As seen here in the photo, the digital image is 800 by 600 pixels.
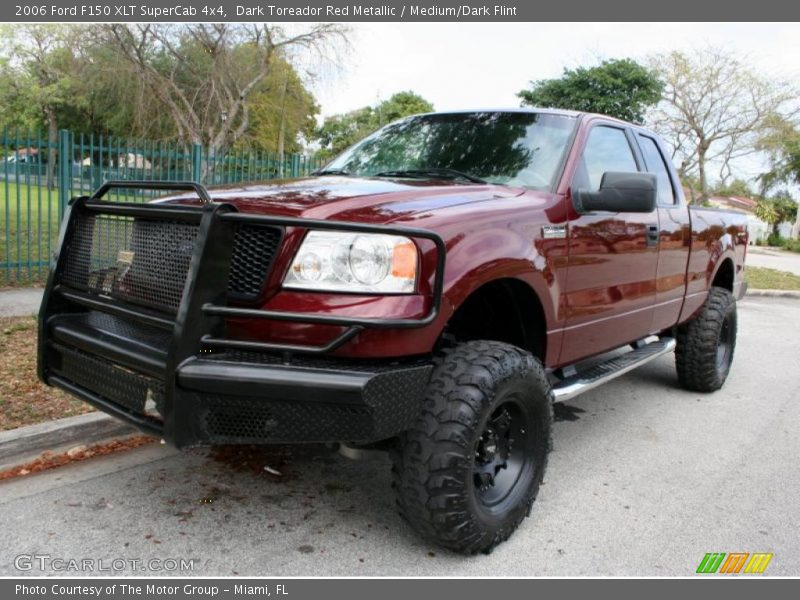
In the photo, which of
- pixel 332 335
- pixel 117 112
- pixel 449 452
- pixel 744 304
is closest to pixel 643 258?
pixel 449 452

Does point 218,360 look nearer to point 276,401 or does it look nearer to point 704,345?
point 276,401

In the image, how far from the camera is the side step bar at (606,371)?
3652 mm

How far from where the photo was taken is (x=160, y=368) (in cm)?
241

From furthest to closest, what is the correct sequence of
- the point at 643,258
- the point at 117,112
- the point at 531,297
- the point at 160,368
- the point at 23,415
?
the point at 117,112
the point at 643,258
the point at 23,415
the point at 531,297
the point at 160,368

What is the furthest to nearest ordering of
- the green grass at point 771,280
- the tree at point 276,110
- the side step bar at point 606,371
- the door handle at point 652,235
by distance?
the tree at point 276,110 → the green grass at point 771,280 → the door handle at point 652,235 → the side step bar at point 606,371

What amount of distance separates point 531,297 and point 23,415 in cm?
295

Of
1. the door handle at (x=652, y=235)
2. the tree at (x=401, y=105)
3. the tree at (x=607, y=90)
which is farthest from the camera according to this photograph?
the tree at (x=401, y=105)

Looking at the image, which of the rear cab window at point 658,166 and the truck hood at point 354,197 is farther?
the rear cab window at point 658,166

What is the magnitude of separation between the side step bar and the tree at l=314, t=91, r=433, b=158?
4690 centimetres

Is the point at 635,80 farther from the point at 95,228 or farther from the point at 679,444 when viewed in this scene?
the point at 95,228

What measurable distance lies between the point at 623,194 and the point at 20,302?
626cm

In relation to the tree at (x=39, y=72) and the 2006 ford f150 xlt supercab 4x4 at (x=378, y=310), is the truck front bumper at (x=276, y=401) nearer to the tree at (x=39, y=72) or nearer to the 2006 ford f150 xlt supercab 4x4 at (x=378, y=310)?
the 2006 ford f150 xlt supercab 4x4 at (x=378, y=310)

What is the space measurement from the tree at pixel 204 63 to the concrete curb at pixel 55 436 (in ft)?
55.1

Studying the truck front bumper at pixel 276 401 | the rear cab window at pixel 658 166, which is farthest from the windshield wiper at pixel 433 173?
the rear cab window at pixel 658 166
